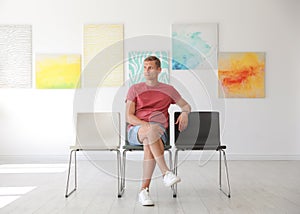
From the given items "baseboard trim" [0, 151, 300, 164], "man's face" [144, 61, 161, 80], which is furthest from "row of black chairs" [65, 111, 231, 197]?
"baseboard trim" [0, 151, 300, 164]

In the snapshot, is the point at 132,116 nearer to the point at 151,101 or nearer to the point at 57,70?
the point at 151,101

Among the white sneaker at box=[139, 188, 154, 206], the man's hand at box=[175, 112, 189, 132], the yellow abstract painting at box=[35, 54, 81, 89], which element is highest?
the yellow abstract painting at box=[35, 54, 81, 89]

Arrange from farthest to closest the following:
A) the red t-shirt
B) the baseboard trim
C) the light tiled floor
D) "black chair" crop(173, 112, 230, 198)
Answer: the baseboard trim < "black chair" crop(173, 112, 230, 198) < the red t-shirt < the light tiled floor

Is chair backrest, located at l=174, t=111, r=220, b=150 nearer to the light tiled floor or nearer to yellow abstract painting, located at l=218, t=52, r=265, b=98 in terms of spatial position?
the light tiled floor

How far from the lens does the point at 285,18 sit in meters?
6.60

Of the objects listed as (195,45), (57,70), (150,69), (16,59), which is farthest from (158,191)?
(16,59)

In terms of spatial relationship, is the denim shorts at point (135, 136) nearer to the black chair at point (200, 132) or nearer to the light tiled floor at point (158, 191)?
the black chair at point (200, 132)

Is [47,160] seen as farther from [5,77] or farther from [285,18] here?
[285,18]

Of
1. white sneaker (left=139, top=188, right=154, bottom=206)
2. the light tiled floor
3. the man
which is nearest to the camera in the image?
the light tiled floor

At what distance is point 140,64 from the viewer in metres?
6.66

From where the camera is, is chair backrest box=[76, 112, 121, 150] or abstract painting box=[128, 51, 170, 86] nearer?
chair backrest box=[76, 112, 121, 150]

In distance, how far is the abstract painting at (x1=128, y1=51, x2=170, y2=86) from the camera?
6570 mm

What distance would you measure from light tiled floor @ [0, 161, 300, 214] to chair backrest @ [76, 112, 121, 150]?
1.40ft

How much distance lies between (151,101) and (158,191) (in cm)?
80
